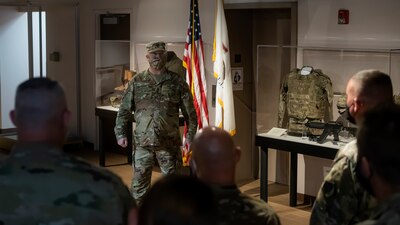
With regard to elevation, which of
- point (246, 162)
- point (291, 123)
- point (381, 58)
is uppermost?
point (381, 58)

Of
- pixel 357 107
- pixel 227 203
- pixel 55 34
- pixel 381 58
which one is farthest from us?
pixel 55 34

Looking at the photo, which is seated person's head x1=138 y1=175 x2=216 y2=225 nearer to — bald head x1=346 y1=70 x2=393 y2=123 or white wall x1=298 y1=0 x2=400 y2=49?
bald head x1=346 y1=70 x2=393 y2=123

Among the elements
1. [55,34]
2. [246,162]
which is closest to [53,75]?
[55,34]

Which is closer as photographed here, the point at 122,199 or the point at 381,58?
the point at 122,199

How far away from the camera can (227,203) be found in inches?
85.7

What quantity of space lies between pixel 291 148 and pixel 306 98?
60cm

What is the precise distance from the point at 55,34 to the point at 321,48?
522 cm

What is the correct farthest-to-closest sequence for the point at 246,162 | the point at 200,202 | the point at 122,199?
the point at 246,162, the point at 122,199, the point at 200,202

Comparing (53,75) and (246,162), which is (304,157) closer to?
(246,162)

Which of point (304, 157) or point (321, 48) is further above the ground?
point (321, 48)

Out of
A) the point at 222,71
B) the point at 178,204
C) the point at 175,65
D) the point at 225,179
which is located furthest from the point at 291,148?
the point at 178,204

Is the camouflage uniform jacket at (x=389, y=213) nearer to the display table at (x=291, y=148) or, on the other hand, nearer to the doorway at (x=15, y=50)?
the display table at (x=291, y=148)

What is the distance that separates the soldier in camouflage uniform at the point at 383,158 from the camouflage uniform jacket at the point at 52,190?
0.86 metres

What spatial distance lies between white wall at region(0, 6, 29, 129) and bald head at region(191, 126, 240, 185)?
30.5ft
